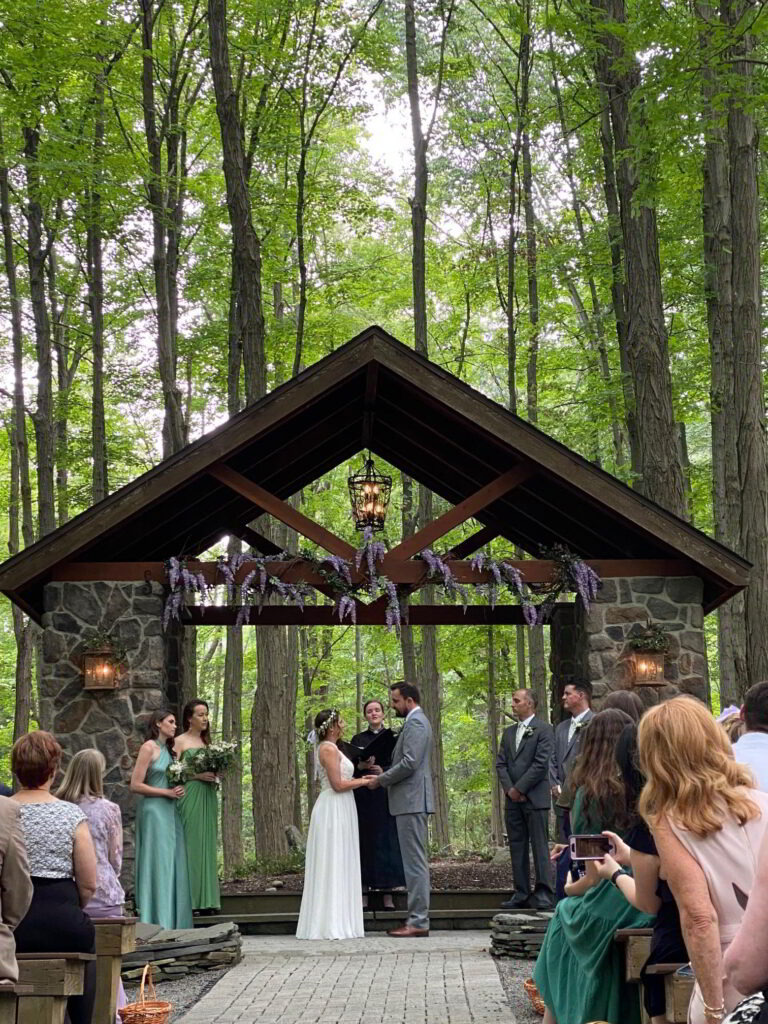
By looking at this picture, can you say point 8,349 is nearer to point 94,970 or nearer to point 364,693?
point 364,693

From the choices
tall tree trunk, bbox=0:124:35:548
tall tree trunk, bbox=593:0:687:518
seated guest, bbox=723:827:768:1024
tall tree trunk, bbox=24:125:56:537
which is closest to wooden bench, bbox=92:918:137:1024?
seated guest, bbox=723:827:768:1024

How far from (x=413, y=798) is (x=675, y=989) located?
553 centimetres

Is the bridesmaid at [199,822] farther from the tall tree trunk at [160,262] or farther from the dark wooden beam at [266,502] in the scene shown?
the tall tree trunk at [160,262]

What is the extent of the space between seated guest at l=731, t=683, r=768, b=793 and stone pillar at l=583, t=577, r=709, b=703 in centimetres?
532

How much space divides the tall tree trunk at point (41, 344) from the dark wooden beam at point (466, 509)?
728cm

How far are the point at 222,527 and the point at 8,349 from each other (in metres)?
9.98

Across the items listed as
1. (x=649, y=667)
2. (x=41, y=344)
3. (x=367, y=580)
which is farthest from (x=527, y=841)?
(x=41, y=344)

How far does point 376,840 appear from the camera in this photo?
1066cm

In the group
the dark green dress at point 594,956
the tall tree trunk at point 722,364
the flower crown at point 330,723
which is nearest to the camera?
the dark green dress at point 594,956

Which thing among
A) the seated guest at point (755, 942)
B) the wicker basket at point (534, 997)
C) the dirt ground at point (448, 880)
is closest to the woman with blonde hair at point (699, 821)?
the seated guest at point (755, 942)

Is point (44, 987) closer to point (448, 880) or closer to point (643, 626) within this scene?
point (643, 626)

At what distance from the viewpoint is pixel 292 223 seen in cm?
1848

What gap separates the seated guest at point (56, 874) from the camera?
5.00 metres

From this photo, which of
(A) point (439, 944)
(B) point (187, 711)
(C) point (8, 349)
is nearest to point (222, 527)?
(B) point (187, 711)
